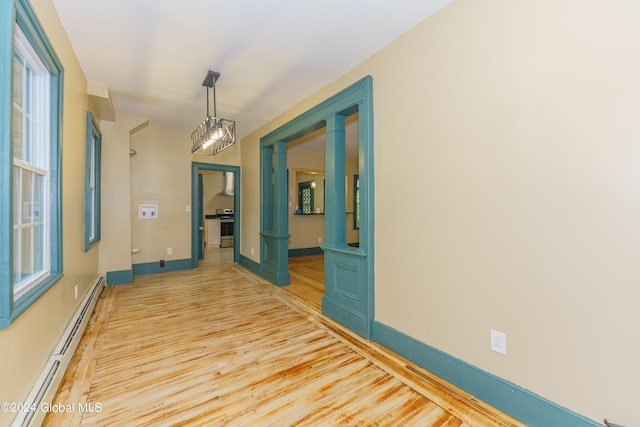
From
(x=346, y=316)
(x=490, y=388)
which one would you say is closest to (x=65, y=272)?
(x=346, y=316)

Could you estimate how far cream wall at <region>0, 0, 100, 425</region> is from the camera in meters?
1.29

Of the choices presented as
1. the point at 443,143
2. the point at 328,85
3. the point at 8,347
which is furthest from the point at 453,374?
the point at 328,85

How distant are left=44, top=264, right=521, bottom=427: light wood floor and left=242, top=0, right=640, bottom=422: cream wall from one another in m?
0.39

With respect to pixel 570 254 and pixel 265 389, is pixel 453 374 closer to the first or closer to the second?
pixel 570 254

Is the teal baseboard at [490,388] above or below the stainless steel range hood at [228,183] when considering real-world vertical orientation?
below

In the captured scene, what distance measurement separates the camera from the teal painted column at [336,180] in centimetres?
290

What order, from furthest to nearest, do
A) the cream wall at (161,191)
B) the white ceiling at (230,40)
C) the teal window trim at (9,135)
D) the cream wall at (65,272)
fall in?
the cream wall at (161,191)
the white ceiling at (230,40)
the cream wall at (65,272)
the teal window trim at (9,135)

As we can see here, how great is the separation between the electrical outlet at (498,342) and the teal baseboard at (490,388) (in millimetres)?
162

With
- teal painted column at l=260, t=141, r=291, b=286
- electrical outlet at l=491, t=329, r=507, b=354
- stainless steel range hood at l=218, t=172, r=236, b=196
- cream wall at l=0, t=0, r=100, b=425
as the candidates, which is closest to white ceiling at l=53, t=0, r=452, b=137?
cream wall at l=0, t=0, r=100, b=425

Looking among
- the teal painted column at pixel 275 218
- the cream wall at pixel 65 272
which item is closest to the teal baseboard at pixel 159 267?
the cream wall at pixel 65 272

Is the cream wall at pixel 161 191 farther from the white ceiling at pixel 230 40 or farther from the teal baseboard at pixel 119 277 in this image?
the white ceiling at pixel 230 40

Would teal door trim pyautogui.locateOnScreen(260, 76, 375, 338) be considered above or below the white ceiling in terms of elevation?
below

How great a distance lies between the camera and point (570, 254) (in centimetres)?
136

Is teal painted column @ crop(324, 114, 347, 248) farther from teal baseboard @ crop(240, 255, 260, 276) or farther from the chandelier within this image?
teal baseboard @ crop(240, 255, 260, 276)
